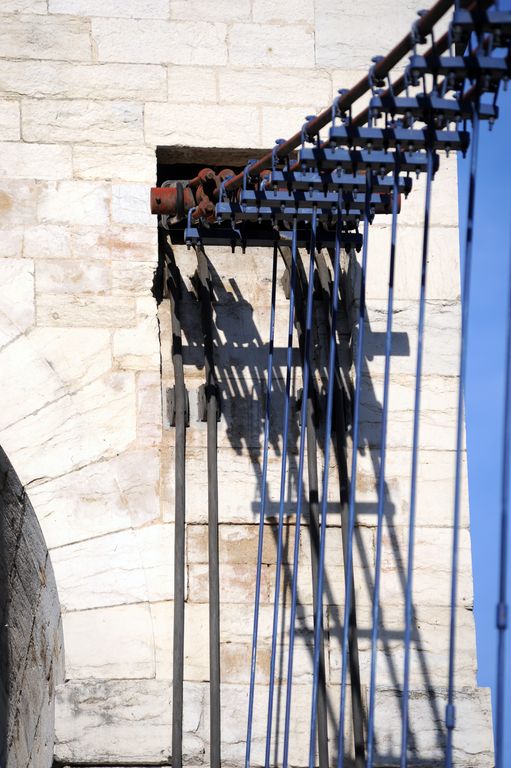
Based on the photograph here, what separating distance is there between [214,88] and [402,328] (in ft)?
3.48

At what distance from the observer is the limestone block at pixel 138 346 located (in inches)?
174

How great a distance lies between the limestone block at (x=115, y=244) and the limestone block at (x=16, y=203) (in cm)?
16

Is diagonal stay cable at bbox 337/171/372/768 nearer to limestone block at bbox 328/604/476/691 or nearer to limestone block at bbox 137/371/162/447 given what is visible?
limestone block at bbox 328/604/476/691

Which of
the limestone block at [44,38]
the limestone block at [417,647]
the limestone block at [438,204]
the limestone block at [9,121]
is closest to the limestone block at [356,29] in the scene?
the limestone block at [438,204]

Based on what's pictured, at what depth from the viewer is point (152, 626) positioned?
4.18 metres

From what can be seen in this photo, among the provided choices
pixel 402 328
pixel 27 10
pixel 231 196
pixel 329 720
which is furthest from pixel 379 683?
pixel 27 10

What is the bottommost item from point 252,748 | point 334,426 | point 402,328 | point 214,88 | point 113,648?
point 252,748

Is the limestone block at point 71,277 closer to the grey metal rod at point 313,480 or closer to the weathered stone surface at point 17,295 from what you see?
the weathered stone surface at point 17,295

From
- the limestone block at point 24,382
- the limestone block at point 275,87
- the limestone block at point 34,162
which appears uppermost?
the limestone block at point 275,87

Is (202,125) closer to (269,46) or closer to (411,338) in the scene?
(269,46)

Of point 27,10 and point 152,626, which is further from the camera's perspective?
point 27,10

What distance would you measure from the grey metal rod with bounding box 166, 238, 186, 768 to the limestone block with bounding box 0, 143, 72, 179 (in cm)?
49

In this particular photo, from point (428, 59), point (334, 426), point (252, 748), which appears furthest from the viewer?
point (334, 426)

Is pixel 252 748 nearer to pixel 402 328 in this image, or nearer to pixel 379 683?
pixel 379 683
